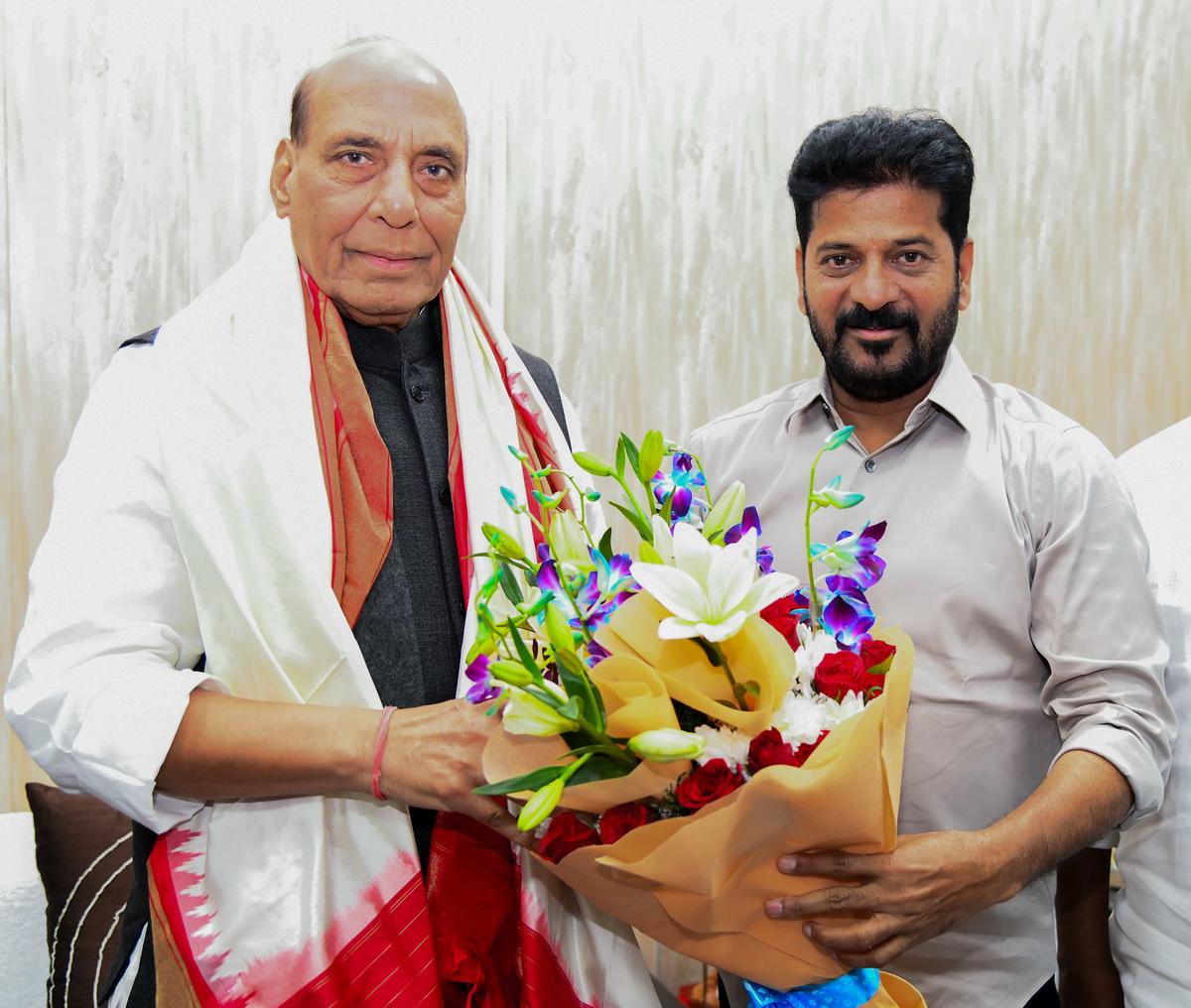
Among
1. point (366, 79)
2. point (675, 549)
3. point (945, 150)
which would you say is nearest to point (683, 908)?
point (675, 549)

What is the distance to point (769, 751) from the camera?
3.57ft

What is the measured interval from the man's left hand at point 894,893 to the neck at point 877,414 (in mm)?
679

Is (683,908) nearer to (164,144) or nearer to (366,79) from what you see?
(366,79)

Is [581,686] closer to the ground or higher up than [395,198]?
closer to the ground

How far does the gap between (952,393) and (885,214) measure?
284 millimetres

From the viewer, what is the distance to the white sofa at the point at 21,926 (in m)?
2.30

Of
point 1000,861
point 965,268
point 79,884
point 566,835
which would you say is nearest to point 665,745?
point 566,835

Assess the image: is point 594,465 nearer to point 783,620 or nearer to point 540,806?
point 783,620

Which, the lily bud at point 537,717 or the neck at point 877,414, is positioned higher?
the neck at point 877,414

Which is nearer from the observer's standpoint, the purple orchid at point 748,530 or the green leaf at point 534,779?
the green leaf at point 534,779

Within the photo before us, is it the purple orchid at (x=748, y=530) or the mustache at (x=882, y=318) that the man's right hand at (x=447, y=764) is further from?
the mustache at (x=882, y=318)

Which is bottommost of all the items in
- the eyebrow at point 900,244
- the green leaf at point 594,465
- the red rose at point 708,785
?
the red rose at point 708,785

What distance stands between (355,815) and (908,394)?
1038 millimetres

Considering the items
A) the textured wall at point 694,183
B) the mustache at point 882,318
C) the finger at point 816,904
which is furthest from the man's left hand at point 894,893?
the textured wall at point 694,183
